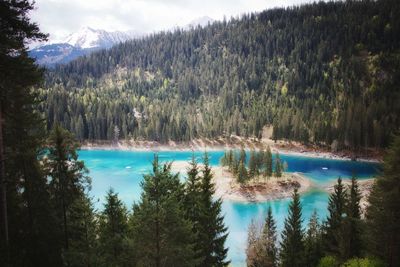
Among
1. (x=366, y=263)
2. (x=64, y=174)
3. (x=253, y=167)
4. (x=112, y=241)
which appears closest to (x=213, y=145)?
(x=253, y=167)

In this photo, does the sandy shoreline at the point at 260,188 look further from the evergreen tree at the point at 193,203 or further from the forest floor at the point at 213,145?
the forest floor at the point at 213,145

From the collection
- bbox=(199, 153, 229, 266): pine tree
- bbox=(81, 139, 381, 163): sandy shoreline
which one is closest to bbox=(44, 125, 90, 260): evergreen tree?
bbox=(199, 153, 229, 266): pine tree

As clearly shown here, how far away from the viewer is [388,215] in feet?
74.0

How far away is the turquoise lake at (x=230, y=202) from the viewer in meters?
61.9

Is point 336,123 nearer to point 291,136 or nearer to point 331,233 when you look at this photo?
point 291,136

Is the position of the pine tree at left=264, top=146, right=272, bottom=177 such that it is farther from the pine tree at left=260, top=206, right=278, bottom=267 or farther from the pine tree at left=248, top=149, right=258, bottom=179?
the pine tree at left=260, top=206, right=278, bottom=267

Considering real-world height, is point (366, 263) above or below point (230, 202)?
above

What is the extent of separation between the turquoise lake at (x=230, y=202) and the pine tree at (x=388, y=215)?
2008 centimetres

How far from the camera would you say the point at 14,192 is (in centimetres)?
1934

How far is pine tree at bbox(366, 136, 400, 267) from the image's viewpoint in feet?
72.6

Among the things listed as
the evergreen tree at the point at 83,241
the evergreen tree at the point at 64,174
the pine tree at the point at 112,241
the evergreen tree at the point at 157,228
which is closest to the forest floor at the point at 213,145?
the pine tree at the point at 112,241

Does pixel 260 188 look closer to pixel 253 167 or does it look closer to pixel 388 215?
pixel 253 167

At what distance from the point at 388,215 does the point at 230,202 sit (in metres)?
55.4

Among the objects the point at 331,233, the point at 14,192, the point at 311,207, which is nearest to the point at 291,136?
the point at 311,207
